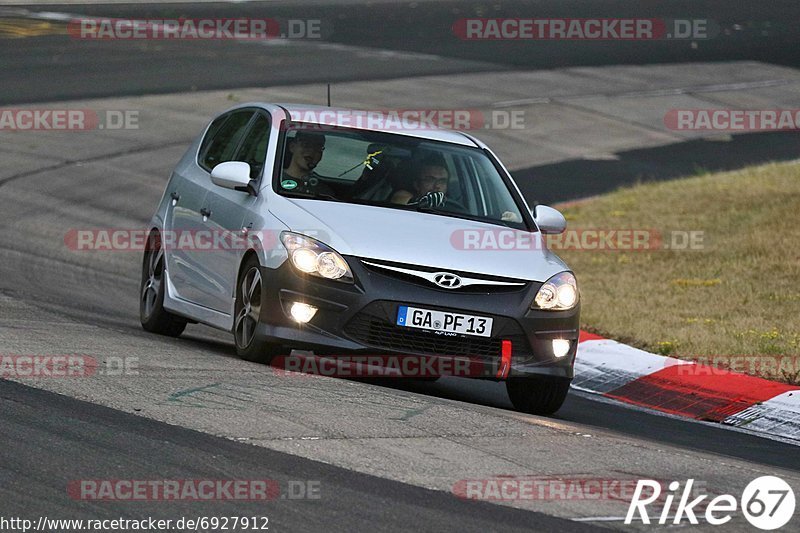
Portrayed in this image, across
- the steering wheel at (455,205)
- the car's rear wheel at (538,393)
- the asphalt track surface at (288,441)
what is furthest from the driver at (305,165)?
the car's rear wheel at (538,393)

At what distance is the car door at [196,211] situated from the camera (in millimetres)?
9758

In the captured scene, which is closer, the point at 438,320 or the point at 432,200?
the point at 438,320

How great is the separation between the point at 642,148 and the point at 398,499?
18.1 metres

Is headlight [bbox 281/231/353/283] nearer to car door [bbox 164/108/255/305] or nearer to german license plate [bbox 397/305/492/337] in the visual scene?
german license plate [bbox 397/305/492/337]

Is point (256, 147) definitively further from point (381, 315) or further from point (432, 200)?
point (381, 315)

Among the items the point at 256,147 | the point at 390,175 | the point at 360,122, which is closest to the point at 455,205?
the point at 390,175

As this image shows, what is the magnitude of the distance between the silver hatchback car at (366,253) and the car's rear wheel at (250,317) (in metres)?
0.01

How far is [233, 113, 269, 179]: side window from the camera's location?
9.50m

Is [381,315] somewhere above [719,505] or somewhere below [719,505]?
above

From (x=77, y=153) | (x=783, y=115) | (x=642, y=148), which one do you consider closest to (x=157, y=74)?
(x=77, y=153)

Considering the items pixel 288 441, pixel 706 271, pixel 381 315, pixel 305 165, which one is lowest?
pixel 706 271

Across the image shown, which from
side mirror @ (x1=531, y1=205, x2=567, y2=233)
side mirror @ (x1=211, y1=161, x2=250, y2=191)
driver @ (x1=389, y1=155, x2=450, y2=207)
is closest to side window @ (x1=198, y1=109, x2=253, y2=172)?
side mirror @ (x1=211, y1=161, x2=250, y2=191)

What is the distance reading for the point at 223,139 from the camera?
10.5m

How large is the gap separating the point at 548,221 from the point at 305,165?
157cm
